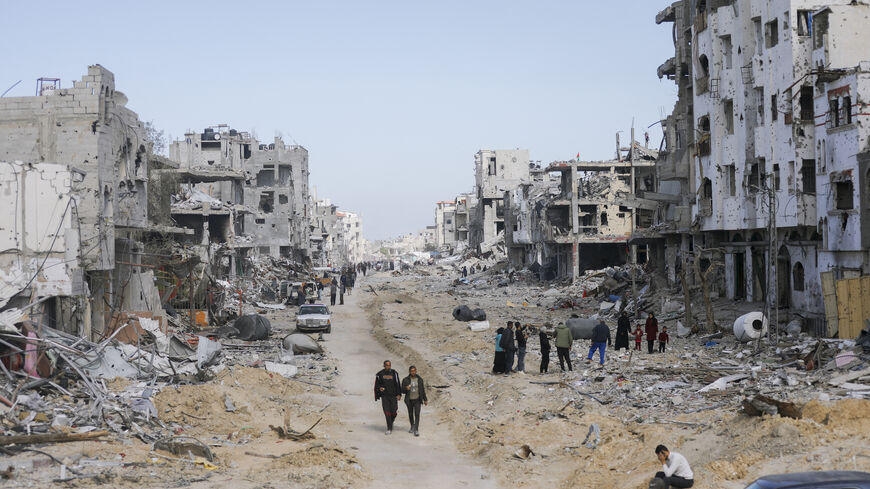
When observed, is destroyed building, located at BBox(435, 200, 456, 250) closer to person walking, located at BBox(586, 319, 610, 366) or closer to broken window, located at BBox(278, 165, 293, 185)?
broken window, located at BBox(278, 165, 293, 185)

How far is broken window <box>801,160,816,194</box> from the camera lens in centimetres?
3153

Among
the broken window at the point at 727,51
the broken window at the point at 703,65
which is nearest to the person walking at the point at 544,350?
the broken window at the point at 727,51

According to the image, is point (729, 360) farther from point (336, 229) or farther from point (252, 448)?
point (336, 229)

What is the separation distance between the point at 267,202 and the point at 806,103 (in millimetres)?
59049

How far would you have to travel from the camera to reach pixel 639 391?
2089cm

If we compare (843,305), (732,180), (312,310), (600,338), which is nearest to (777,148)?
(732,180)

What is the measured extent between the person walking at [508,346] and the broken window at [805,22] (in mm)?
16693

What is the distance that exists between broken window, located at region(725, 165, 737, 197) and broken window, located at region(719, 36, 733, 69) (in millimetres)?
4507

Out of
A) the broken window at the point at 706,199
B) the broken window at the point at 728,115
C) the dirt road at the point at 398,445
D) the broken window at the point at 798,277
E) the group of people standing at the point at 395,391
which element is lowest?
the dirt road at the point at 398,445

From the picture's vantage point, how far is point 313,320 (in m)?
39.6

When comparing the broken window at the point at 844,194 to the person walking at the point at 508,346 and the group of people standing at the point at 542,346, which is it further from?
the person walking at the point at 508,346

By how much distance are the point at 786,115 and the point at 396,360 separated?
57.8 ft

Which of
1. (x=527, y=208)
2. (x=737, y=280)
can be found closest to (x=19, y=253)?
(x=737, y=280)

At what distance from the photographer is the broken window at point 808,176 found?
103ft
